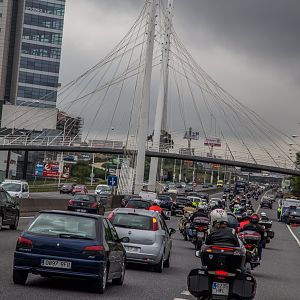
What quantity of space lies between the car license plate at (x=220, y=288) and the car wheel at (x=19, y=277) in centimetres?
344

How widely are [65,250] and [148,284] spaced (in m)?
3.10

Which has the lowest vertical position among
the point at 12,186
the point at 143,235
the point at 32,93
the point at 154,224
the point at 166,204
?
the point at 166,204

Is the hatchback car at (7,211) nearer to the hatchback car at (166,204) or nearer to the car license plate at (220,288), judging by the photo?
the car license plate at (220,288)

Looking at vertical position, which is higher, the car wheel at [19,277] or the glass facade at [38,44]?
the glass facade at [38,44]

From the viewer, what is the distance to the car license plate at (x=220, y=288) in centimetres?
1247

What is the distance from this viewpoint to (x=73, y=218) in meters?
14.6

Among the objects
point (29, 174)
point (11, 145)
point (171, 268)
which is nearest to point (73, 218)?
point (171, 268)

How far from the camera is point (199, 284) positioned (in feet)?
40.9

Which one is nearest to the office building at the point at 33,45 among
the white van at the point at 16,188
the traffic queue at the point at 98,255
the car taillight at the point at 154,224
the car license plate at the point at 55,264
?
the white van at the point at 16,188

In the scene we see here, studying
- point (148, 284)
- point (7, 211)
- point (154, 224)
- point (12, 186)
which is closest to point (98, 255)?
point (148, 284)

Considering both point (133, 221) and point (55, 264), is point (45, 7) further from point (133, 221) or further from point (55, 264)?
point (55, 264)

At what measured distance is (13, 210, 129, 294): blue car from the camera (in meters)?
14.0

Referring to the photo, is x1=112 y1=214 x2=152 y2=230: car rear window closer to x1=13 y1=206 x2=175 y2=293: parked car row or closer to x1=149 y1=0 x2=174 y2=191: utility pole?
x1=13 y1=206 x2=175 y2=293: parked car row

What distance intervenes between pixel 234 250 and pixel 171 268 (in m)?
8.45
